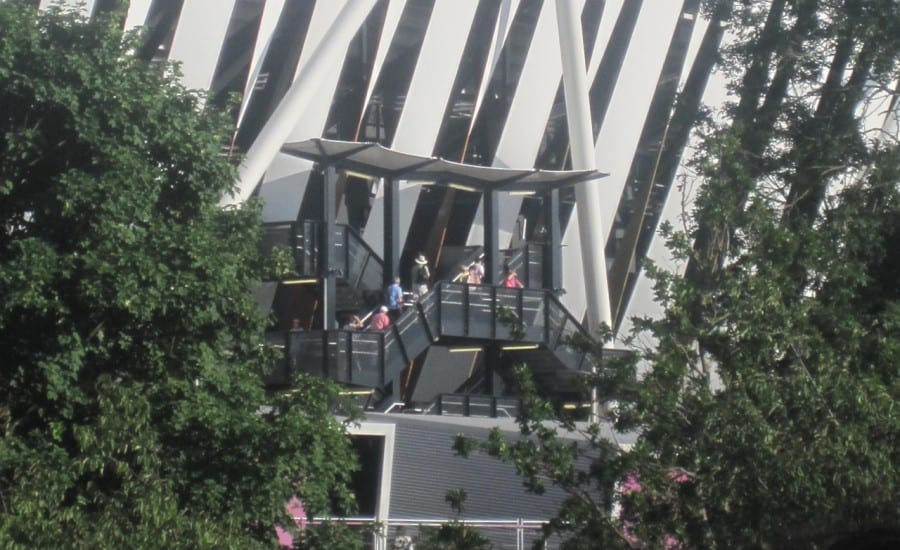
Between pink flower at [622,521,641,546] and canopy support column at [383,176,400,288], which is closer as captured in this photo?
pink flower at [622,521,641,546]

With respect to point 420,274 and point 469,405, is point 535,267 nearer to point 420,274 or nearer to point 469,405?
point 420,274

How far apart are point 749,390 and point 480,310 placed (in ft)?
54.9

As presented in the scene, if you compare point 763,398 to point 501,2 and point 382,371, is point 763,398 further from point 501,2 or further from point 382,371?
point 501,2

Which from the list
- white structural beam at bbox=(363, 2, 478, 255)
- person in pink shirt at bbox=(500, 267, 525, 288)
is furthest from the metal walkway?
white structural beam at bbox=(363, 2, 478, 255)

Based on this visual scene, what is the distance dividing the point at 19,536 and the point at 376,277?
56.7 feet

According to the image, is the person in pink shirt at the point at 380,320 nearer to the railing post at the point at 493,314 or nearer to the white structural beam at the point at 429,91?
the railing post at the point at 493,314

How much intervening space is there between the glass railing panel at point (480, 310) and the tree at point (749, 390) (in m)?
14.0

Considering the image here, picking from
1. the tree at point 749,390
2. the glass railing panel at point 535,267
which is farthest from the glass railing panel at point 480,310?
the tree at point 749,390

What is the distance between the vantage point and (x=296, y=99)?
24531 mm

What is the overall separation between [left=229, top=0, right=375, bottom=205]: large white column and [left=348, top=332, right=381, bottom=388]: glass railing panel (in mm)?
3316

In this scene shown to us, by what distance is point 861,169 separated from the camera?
41.8 ft

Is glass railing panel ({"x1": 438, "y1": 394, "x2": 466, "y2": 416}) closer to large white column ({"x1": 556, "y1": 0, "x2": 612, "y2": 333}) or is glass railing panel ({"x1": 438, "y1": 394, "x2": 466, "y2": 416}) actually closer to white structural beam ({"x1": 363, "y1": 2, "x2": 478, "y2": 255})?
large white column ({"x1": 556, "y1": 0, "x2": 612, "y2": 333})

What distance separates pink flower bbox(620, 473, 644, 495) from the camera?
32.4ft

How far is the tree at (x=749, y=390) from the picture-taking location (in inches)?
362
